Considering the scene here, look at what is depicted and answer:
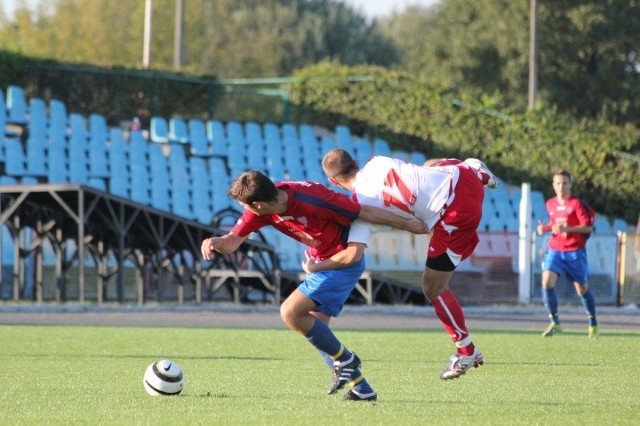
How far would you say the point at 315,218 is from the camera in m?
9.12

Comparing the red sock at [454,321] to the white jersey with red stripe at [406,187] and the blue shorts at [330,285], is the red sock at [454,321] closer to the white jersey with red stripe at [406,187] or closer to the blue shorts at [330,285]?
the white jersey with red stripe at [406,187]

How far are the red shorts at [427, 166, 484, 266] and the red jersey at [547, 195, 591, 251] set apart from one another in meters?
6.24

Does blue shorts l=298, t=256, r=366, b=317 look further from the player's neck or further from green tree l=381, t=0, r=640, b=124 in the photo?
green tree l=381, t=0, r=640, b=124

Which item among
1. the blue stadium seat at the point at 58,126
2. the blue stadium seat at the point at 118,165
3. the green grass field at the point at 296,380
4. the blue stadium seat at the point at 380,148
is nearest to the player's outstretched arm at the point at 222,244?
the green grass field at the point at 296,380

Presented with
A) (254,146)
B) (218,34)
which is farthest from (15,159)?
(218,34)

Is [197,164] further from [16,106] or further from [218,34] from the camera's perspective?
[218,34]

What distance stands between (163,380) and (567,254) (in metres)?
8.82

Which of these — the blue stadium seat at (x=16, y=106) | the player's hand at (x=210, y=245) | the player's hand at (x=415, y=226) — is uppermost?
the blue stadium seat at (x=16, y=106)

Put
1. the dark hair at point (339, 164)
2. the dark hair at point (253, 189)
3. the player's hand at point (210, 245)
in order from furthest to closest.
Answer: the dark hair at point (339, 164) → the player's hand at point (210, 245) → the dark hair at point (253, 189)

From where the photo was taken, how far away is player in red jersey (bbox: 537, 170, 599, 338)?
55.4 ft

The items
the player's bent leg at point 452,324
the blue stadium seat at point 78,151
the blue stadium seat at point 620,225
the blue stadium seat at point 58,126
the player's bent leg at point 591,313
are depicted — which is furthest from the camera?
the blue stadium seat at point 620,225

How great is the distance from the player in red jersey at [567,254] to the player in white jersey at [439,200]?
239 inches

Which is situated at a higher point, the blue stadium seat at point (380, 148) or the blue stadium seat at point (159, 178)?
the blue stadium seat at point (380, 148)

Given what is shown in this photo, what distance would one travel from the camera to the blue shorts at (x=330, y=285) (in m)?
9.22
